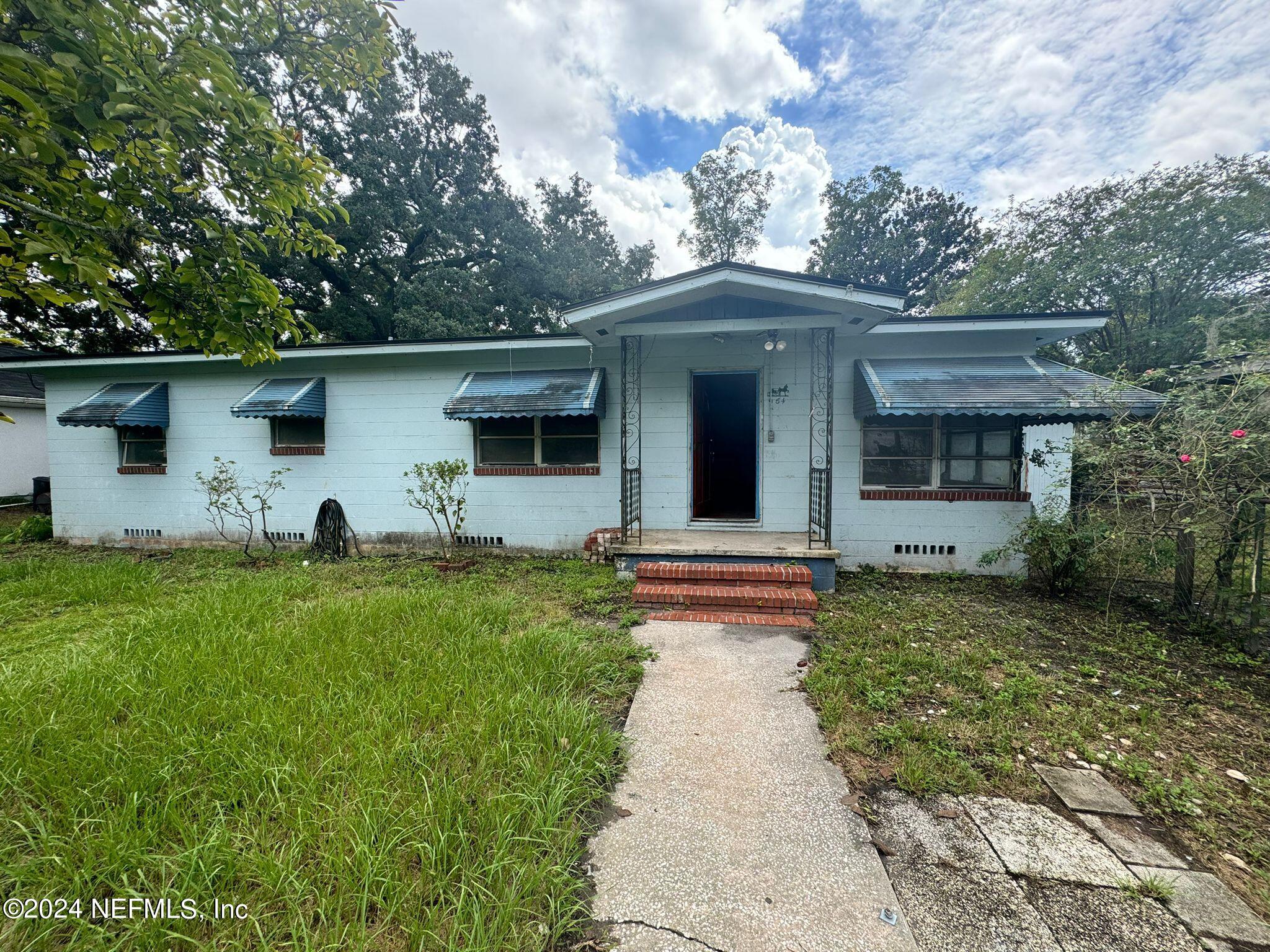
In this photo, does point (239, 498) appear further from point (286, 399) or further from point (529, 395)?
point (529, 395)

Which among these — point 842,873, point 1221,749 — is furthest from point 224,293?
point 1221,749

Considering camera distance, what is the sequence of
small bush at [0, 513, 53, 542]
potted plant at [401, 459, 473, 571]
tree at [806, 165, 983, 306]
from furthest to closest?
tree at [806, 165, 983, 306] → small bush at [0, 513, 53, 542] → potted plant at [401, 459, 473, 571]

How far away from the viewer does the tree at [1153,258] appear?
1038 centimetres

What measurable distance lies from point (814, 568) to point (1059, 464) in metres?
3.31

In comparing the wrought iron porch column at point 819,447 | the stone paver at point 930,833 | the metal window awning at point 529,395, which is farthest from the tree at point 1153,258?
the stone paver at point 930,833

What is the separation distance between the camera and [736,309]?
5344 millimetres

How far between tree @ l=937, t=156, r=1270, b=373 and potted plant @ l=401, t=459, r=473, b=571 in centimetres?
1285

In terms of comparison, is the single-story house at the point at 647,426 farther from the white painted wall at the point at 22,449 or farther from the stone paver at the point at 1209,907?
the white painted wall at the point at 22,449

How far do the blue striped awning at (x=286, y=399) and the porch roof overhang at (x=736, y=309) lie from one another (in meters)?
4.41

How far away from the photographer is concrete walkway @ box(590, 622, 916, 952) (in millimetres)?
1416

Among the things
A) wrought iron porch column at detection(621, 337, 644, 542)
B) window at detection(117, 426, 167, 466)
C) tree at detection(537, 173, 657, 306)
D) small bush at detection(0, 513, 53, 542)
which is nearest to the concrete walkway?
wrought iron porch column at detection(621, 337, 644, 542)

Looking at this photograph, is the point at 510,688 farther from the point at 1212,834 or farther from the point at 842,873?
the point at 1212,834

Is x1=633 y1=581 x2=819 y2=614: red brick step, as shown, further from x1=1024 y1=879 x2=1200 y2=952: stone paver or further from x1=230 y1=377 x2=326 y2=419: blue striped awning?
x1=230 y1=377 x2=326 y2=419: blue striped awning
